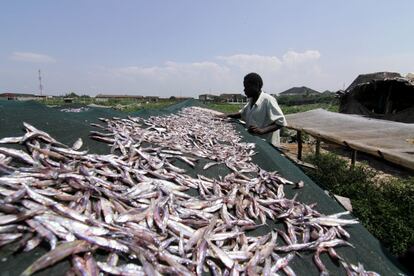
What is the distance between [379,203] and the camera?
19.7ft

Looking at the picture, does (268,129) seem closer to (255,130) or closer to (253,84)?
(255,130)

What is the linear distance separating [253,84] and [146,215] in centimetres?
405

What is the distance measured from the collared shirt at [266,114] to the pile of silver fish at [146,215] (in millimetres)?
1983

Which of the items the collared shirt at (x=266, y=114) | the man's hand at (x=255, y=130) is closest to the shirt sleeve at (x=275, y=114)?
Result: the collared shirt at (x=266, y=114)

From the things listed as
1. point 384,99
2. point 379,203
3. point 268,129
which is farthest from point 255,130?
point 384,99

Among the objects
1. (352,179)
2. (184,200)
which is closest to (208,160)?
(184,200)

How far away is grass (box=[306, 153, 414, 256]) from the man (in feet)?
4.24

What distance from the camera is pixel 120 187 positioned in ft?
7.95

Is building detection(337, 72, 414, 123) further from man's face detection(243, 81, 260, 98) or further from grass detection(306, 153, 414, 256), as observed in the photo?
man's face detection(243, 81, 260, 98)

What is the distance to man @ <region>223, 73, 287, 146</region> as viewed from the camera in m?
5.56

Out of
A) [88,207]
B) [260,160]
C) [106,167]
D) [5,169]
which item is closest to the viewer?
[88,207]

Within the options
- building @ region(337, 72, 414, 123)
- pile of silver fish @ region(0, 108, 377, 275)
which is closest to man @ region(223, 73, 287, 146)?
pile of silver fish @ region(0, 108, 377, 275)

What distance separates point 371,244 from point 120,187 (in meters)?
2.28

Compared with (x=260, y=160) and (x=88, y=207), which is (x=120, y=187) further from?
(x=260, y=160)
